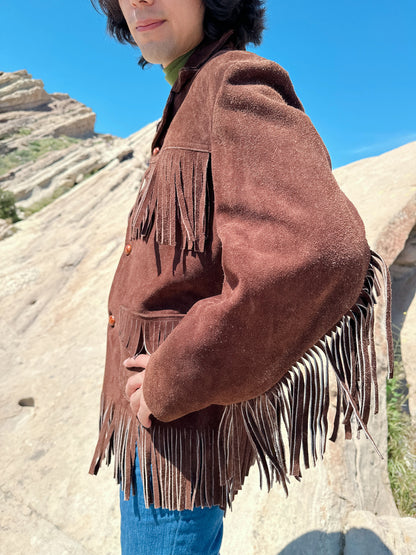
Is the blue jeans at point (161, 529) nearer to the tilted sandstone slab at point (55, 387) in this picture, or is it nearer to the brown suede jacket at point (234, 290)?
the brown suede jacket at point (234, 290)

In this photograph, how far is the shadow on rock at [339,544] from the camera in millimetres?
1924

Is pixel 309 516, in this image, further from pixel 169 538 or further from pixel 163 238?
pixel 163 238

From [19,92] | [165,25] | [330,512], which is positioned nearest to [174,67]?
[165,25]

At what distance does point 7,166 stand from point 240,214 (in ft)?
62.9

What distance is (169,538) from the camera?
1.02 metres

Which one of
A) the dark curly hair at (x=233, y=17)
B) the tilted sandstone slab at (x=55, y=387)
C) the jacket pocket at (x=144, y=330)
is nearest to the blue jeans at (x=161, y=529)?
the jacket pocket at (x=144, y=330)

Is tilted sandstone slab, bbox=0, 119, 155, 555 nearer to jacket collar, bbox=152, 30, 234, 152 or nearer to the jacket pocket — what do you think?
the jacket pocket

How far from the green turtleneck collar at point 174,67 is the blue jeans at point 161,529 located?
1.00 m

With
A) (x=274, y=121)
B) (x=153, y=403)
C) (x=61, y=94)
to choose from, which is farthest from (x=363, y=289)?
(x=61, y=94)

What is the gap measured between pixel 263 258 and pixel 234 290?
7cm

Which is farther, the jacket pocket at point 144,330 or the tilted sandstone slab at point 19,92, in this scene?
the tilted sandstone slab at point 19,92

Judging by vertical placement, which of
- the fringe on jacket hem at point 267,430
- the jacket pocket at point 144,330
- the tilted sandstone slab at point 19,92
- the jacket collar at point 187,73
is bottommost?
the fringe on jacket hem at point 267,430

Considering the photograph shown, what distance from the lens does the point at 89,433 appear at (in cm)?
291

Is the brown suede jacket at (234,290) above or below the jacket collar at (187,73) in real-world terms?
below
